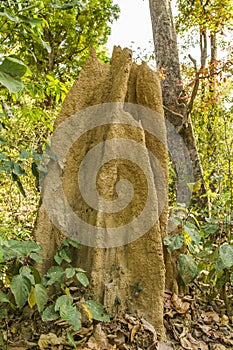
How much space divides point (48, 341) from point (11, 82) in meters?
1.38

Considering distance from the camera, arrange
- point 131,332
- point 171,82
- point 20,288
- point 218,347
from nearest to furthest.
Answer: point 20,288 < point 131,332 < point 218,347 < point 171,82

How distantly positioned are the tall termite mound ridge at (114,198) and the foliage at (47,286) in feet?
0.36

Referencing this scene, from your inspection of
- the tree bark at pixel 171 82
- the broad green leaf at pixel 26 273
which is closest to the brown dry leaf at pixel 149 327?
the broad green leaf at pixel 26 273

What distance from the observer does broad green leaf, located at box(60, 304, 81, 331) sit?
183 cm

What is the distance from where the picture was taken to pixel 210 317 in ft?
8.04

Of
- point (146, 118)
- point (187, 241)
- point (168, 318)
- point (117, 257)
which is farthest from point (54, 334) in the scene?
point (146, 118)

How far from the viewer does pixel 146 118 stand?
2.57 m

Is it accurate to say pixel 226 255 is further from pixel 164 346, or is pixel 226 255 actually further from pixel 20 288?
pixel 20 288

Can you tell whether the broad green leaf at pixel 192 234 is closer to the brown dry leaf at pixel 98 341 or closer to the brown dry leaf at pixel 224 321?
the brown dry leaf at pixel 224 321

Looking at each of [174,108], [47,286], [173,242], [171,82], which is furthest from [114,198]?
[171,82]

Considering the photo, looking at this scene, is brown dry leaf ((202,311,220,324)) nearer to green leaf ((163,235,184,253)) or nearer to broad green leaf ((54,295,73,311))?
green leaf ((163,235,184,253))

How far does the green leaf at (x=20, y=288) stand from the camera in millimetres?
1797

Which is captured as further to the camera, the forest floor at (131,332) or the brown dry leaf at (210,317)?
the brown dry leaf at (210,317)

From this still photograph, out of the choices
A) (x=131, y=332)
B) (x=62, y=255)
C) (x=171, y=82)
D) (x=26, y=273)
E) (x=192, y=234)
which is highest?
(x=171, y=82)
